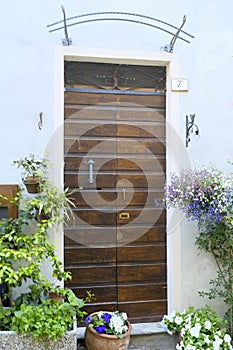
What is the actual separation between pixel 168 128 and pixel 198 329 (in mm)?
1783

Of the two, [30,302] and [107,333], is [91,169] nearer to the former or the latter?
[30,302]

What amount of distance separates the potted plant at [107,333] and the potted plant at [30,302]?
Result: 0.66 ft

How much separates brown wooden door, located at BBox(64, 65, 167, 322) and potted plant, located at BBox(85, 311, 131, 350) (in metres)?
0.43

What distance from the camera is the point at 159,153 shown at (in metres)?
3.24

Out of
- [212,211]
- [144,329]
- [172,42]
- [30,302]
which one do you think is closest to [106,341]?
[144,329]

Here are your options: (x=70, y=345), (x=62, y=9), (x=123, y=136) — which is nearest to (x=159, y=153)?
(x=123, y=136)

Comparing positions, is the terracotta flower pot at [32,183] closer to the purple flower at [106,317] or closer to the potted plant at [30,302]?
the potted plant at [30,302]

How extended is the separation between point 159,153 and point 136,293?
1.36m

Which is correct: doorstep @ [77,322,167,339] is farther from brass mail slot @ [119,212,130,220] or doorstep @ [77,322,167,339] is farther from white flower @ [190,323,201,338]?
brass mail slot @ [119,212,130,220]

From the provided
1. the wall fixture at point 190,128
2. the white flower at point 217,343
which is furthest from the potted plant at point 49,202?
the white flower at point 217,343

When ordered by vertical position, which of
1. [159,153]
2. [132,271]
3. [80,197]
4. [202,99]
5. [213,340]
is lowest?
[213,340]

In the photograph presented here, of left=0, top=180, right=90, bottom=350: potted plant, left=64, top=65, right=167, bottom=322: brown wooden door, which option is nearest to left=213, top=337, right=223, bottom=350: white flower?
left=64, top=65, right=167, bottom=322: brown wooden door

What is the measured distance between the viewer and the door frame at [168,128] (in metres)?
2.95

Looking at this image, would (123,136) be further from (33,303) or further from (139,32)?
(33,303)
